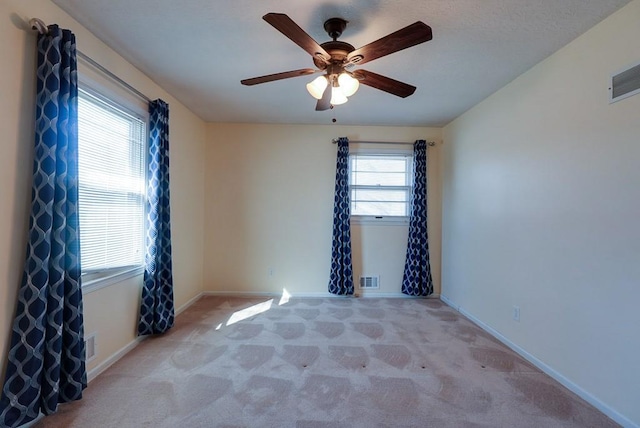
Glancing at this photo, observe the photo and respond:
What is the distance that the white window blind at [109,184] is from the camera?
1969mm

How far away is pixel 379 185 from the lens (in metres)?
4.07

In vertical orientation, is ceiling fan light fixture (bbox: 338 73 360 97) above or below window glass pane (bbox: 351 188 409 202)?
above

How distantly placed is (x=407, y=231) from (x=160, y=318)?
318 centimetres

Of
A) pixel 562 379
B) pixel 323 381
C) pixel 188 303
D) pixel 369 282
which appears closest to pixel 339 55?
pixel 323 381

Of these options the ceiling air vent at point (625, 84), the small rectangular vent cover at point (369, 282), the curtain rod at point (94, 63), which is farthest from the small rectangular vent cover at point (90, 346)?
the ceiling air vent at point (625, 84)

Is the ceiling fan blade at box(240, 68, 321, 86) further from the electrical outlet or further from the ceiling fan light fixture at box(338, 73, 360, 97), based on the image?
the electrical outlet

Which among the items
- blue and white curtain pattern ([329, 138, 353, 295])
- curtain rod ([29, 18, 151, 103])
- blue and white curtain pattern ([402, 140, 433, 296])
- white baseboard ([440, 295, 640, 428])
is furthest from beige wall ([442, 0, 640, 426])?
curtain rod ([29, 18, 151, 103])

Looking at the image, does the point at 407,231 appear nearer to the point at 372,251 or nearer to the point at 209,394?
the point at 372,251

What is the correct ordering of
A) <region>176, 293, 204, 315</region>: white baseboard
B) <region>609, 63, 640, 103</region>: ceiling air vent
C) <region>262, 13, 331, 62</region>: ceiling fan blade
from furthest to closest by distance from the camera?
1. <region>176, 293, 204, 315</region>: white baseboard
2. <region>609, 63, 640, 103</region>: ceiling air vent
3. <region>262, 13, 331, 62</region>: ceiling fan blade

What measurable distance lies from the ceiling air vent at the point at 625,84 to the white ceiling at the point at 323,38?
392mm

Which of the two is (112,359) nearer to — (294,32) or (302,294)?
(302,294)

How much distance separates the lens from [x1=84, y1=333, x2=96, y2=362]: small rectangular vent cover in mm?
1985

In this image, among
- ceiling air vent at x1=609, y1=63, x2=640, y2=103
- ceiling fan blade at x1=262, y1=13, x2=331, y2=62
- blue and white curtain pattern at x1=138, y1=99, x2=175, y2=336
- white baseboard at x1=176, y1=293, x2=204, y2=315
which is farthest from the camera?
white baseboard at x1=176, y1=293, x2=204, y2=315

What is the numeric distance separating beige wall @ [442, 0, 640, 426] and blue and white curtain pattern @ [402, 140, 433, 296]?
0.86 metres
